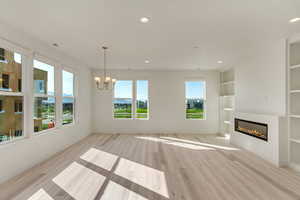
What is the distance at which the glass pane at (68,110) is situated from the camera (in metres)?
4.68

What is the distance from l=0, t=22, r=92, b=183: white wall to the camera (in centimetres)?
271

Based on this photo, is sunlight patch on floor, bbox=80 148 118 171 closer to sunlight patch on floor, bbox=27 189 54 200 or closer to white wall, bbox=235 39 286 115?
sunlight patch on floor, bbox=27 189 54 200

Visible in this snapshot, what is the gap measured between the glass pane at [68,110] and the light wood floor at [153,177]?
111cm

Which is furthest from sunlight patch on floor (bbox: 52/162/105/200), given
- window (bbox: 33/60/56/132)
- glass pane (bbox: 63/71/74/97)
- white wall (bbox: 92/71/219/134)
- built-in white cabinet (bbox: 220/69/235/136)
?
built-in white cabinet (bbox: 220/69/235/136)

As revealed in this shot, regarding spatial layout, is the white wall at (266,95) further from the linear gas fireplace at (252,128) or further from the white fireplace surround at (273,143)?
the linear gas fireplace at (252,128)

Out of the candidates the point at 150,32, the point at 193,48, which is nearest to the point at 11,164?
the point at 150,32

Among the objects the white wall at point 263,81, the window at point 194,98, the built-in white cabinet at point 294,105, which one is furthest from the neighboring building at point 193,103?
the built-in white cabinet at point 294,105

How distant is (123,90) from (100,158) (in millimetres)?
3571

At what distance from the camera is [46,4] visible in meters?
2.14

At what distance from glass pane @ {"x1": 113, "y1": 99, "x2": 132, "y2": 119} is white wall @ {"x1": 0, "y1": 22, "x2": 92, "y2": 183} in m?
1.43

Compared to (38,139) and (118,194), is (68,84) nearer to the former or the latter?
(38,139)

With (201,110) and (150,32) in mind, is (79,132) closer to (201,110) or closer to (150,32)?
(150,32)

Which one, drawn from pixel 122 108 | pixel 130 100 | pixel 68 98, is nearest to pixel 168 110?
pixel 130 100

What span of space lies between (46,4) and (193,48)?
317cm
